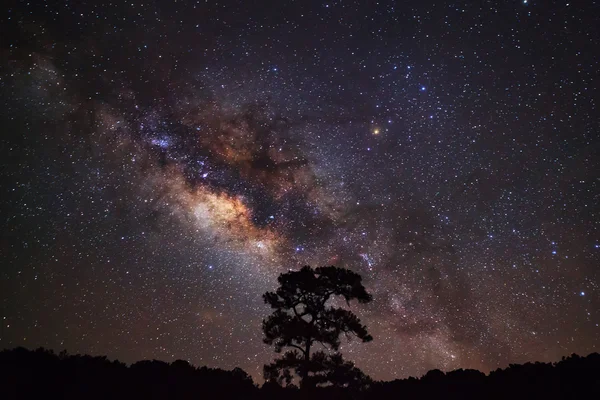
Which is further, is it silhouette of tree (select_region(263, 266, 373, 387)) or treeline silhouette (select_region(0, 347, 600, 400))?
silhouette of tree (select_region(263, 266, 373, 387))

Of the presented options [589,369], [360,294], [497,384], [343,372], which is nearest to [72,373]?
[343,372]

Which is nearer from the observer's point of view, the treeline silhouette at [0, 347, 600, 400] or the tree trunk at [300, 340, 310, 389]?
the treeline silhouette at [0, 347, 600, 400]

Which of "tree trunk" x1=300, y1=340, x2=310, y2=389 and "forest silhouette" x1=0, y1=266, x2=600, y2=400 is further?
"tree trunk" x1=300, y1=340, x2=310, y2=389

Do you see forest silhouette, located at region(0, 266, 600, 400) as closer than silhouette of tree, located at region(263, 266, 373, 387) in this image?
Yes

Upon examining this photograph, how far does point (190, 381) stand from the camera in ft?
51.1

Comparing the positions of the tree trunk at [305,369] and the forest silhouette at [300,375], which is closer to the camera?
the forest silhouette at [300,375]

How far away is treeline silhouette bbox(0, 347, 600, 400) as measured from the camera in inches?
484

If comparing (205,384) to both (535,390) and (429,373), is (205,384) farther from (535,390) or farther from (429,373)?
(535,390)

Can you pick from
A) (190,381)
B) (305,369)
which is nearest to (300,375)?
(305,369)

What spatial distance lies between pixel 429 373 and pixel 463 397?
298 centimetres

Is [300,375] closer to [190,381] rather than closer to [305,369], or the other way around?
[305,369]

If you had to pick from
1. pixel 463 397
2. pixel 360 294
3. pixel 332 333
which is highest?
pixel 360 294

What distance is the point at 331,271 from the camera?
20.8 metres

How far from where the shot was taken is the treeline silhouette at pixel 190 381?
12.3 m
